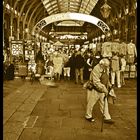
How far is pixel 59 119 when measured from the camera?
8656mm

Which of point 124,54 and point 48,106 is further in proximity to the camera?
point 124,54

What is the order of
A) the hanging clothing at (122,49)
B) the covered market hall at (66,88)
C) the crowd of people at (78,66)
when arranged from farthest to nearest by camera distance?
the hanging clothing at (122,49) → the crowd of people at (78,66) → the covered market hall at (66,88)

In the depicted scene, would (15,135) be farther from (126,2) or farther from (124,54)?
(126,2)

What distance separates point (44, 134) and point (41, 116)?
6.06ft

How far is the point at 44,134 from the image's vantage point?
23.6 ft

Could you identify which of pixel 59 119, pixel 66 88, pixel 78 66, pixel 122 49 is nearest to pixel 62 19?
pixel 78 66

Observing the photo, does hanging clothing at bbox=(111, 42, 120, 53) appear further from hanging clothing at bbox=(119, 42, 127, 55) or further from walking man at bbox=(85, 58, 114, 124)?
walking man at bbox=(85, 58, 114, 124)

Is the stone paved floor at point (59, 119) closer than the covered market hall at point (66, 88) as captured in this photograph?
Yes

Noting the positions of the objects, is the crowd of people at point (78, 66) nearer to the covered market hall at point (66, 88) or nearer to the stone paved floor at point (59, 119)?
the covered market hall at point (66, 88)

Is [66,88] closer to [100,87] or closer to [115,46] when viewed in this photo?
[115,46]

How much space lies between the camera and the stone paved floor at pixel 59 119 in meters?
7.12

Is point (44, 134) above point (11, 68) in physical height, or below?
below

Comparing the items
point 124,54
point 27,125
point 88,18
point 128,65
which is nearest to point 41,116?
point 27,125

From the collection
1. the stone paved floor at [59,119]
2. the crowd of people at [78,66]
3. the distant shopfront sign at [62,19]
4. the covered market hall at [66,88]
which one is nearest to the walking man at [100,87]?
the covered market hall at [66,88]
